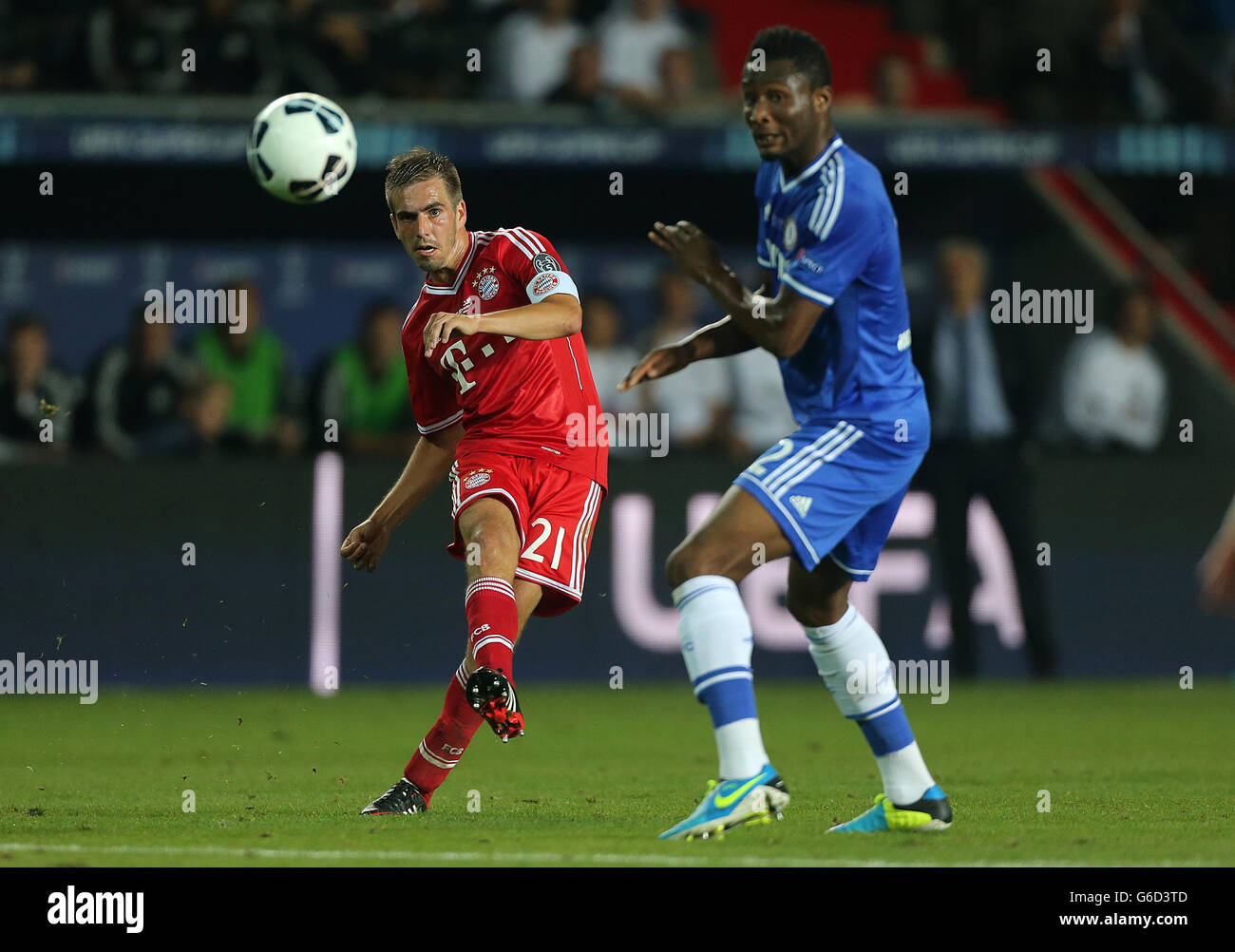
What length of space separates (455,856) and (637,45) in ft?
33.8

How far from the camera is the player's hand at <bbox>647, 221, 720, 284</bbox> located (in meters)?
5.79

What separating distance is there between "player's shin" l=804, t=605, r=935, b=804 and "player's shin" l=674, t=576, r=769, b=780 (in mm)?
478

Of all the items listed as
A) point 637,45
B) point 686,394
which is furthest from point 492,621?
point 637,45

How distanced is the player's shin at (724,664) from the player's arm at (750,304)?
2.37 feet

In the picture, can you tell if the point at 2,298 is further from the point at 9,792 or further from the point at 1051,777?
the point at 1051,777

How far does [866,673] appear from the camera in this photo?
238 inches

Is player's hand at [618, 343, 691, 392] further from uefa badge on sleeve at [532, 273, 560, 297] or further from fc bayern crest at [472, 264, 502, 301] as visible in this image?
fc bayern crest at [472, 264, 502, 301]

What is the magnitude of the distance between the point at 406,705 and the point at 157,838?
5.95 meters

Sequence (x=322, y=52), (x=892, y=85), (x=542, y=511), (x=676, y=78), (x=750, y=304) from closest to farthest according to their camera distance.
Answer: (x=750, y=304) → (x=542, y=511) → (x=322, y=52) → (x=676, y=78) → (x=892, y=85)

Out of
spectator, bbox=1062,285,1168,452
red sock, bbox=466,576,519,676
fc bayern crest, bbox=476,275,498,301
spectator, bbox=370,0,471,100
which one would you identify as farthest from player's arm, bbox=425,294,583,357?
spectator, bbox=1062,285,1168,452

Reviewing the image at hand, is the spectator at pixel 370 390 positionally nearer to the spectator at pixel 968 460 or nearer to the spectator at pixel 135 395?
the spectator at pixel 135 395

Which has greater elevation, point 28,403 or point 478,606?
point 28,403

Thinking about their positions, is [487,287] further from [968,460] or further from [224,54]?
[224,54]

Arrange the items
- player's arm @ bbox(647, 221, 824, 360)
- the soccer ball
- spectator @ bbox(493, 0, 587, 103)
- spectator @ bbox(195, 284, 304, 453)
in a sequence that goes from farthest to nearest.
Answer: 1. spectator @ bbox(493, 0, 587, 103)
2. spectator @ bbox(195, 284, 304, 453)
3. the soccer ball
4. player's arm @ bbox(647, 221, 824, 360)
